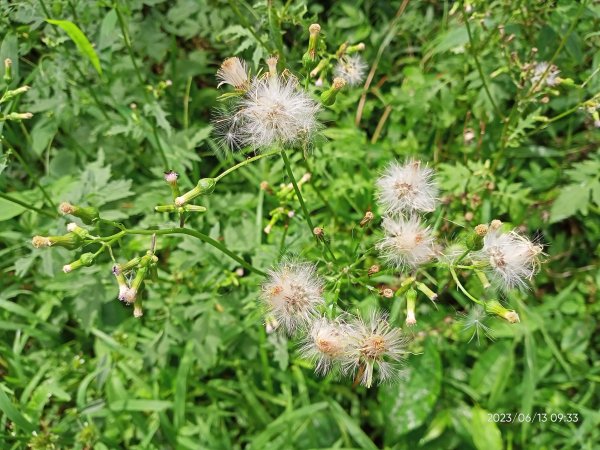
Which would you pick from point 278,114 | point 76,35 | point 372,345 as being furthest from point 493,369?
point 76,35

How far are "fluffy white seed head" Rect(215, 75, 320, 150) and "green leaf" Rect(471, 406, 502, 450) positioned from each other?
202 centimetres

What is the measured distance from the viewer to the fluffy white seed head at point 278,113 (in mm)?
1928

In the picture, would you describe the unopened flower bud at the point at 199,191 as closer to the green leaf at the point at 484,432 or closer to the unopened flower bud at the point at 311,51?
the unopened flower bud at the point at 311,51

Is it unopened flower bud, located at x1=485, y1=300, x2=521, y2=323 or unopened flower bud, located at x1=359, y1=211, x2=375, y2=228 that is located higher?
unopened flower bud, located at x1=359, y1=211, x2=375, y2=228

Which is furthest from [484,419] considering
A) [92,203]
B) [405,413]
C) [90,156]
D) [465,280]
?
[90,156]

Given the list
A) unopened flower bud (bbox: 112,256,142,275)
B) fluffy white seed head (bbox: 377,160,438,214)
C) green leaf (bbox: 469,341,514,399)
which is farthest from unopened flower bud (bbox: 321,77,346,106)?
green leaf (bbox: 469,341,514,399)

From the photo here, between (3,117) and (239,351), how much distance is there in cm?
175

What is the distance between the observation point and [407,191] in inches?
84.3

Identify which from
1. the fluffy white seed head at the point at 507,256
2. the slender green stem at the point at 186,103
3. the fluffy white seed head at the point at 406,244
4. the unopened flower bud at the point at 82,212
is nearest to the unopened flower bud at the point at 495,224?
the fluffy white seed head at the point at 507,256

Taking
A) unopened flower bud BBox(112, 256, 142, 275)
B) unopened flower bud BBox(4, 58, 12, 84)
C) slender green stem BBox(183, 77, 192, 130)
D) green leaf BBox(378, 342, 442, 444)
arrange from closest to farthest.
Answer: unopened flower bud BBox(112, 256, 142, 275)
unopened flower bud BBox(4, 58, 12, 84)
green leaf BBox(378, 342, 442, 444)
slender green stem BBox(183, 77, 192, 130)

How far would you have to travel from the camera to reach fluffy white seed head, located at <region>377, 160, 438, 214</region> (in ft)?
6.89

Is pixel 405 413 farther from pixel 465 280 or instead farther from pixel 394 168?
pixel 394 168

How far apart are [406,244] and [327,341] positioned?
0.45 meters

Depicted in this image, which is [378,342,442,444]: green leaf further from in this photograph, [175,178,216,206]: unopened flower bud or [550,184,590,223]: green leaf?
[175,178,216,206]: unopened flower bud
